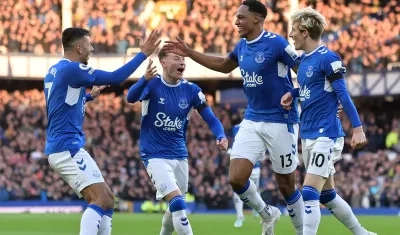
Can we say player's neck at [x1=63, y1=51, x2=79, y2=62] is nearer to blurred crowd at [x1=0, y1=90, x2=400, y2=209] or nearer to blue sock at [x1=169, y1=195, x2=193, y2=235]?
blue sock at [x1=169, y1=195, x2=193, y2=235]

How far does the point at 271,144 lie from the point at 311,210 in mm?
1233

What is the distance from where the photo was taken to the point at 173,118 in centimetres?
1068

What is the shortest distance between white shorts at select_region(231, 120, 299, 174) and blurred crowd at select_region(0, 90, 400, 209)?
51.2ft

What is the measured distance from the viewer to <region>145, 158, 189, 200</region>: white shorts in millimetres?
10250

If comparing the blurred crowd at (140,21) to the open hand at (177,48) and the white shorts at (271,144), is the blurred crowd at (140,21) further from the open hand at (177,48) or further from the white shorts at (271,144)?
the open hand at (177,48)

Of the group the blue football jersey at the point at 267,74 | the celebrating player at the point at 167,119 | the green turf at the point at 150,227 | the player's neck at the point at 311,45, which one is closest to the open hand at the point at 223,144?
the celebrating player at the point at 167,119

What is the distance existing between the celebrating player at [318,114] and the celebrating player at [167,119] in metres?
1.10

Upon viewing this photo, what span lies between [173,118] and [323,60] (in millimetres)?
1938

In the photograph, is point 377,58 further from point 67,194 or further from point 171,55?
point 171,55

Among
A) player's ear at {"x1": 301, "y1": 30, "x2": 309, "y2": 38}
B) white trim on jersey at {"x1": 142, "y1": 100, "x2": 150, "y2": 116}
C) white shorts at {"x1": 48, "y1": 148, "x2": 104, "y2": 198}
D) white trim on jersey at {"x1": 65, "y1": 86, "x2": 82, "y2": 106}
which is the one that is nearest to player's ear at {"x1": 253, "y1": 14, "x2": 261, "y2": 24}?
player's ear at {"x1": 301, "y1": 30, "x2": 309, "y2": 38}

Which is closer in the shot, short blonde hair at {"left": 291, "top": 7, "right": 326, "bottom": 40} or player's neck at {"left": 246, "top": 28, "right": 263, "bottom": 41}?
short blonde hair at {"left": 291, "top": 7, "right": 326, "bottom": 40}

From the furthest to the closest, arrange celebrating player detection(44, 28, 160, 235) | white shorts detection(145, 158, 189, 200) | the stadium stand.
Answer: the stadium stand → white shorts detection(145, 158, 189, 200) → celebrating player detection(44, 28, 160, 235)

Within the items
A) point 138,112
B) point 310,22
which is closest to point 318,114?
point 310,22

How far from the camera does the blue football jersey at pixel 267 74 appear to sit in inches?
412
